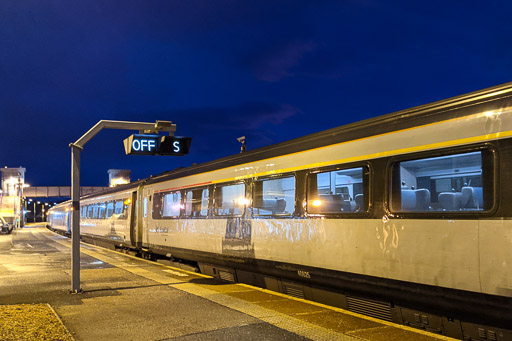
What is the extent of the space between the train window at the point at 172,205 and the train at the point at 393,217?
2805mm

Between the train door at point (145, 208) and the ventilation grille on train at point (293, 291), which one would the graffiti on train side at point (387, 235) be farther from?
the train door at point (145, 208)

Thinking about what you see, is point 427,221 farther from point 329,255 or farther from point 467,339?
point 329,255

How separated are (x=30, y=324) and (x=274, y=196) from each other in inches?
167

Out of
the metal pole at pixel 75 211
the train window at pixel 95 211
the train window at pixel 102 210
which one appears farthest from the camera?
the train window at pixel 95 211

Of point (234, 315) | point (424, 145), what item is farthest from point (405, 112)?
point (234, 315)

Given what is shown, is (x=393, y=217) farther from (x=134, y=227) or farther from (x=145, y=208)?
(x=134, y=227)

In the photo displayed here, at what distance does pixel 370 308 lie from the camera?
20.7 ft

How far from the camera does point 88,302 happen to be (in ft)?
24.5

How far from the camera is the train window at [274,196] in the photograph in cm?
759

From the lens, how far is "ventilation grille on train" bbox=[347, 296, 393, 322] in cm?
606

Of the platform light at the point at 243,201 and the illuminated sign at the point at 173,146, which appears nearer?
the platform light at the point at 243,201

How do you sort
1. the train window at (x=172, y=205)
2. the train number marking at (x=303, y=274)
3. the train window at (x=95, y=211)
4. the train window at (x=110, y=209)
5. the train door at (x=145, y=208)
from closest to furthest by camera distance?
the train number marking at (x=303, y=274) < the train window at (x=172, y=205) < the train door at (x=145, y=208) < the train window at (x=110, y=209) < the train window at (x=95, y=211)

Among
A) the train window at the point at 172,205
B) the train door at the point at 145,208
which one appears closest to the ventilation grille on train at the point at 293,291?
the train window at the point at 172,205

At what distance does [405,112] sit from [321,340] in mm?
3016
